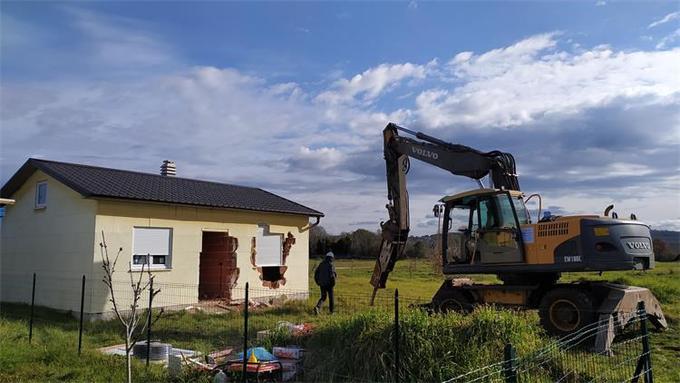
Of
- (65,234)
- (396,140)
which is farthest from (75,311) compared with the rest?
(396,140)

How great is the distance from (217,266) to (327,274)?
5158 millimetres

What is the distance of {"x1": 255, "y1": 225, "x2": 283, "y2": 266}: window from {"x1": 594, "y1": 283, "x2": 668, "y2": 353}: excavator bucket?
38.9 ft

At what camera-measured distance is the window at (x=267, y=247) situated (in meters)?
20.2

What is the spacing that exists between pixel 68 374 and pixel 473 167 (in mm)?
10128

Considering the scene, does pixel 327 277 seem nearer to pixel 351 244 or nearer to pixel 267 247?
pixel 267 247

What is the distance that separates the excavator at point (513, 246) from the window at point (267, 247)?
20.3ft

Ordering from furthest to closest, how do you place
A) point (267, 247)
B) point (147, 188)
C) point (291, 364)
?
point (267, 247)
point (147, 188)
point (291, 364)

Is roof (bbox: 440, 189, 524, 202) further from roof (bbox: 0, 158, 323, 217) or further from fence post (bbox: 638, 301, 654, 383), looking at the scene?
roof (bbox: 0, 158, 323, 217)

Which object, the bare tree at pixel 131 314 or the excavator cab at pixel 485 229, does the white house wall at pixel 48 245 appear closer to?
the bare tree at pixel 131 314

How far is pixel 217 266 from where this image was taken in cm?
2014

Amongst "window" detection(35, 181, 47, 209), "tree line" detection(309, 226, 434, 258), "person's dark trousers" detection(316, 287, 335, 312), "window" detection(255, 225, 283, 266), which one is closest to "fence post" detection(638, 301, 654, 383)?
"person's dark trousers" detection(316, 287, 335, 312)

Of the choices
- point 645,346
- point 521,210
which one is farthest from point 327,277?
point 645,346

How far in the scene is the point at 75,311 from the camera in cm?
1539

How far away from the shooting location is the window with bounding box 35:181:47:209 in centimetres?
1762
